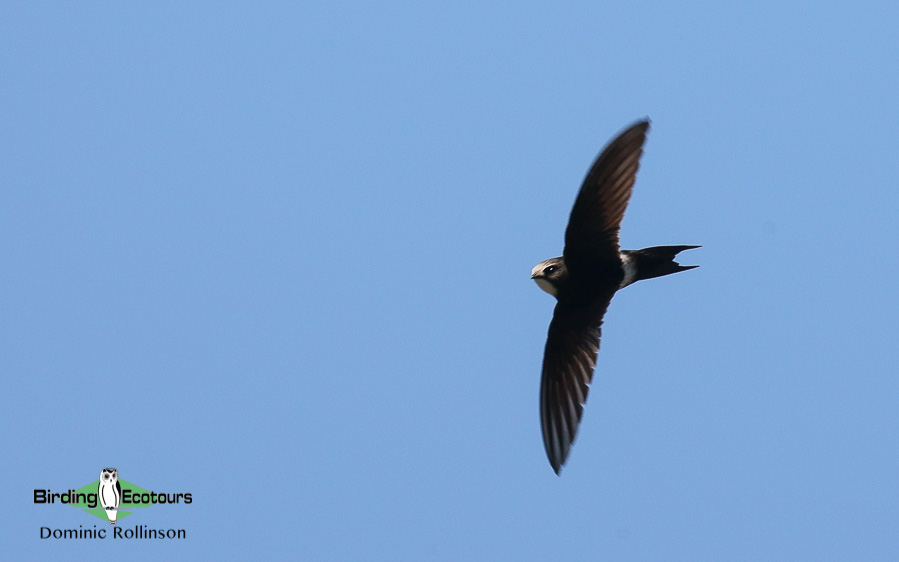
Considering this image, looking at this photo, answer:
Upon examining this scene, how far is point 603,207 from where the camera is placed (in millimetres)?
Answer: 4645

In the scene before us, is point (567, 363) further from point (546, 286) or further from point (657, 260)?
point (657, 260)

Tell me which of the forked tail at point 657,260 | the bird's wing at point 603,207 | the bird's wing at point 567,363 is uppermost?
the bird's wing at point 603,207

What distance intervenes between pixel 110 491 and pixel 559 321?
2.88 m

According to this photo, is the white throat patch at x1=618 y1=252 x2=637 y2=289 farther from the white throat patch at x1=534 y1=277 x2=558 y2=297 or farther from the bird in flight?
the white throat patch at x1=534 y1=277 x2=558 y2=297

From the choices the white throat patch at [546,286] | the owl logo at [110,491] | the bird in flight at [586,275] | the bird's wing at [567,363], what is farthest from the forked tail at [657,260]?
the owl logo at [110,491]

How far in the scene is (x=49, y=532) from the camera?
576cm

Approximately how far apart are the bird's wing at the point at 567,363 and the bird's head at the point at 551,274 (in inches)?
5.2

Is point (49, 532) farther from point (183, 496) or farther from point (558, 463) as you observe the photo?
point (558, 463)

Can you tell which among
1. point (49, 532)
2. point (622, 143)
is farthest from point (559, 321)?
point (49, 532)

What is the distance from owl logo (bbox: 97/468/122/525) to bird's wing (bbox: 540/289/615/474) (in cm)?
269

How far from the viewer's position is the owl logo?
588cm

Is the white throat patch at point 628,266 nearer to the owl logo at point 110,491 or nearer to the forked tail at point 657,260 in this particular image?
the forked tail at point 657,260

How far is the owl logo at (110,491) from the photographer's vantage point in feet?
19.3

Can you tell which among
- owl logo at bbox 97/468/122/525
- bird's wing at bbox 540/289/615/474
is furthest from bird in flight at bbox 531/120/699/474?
owl logo at bbox 97/468/122/525
